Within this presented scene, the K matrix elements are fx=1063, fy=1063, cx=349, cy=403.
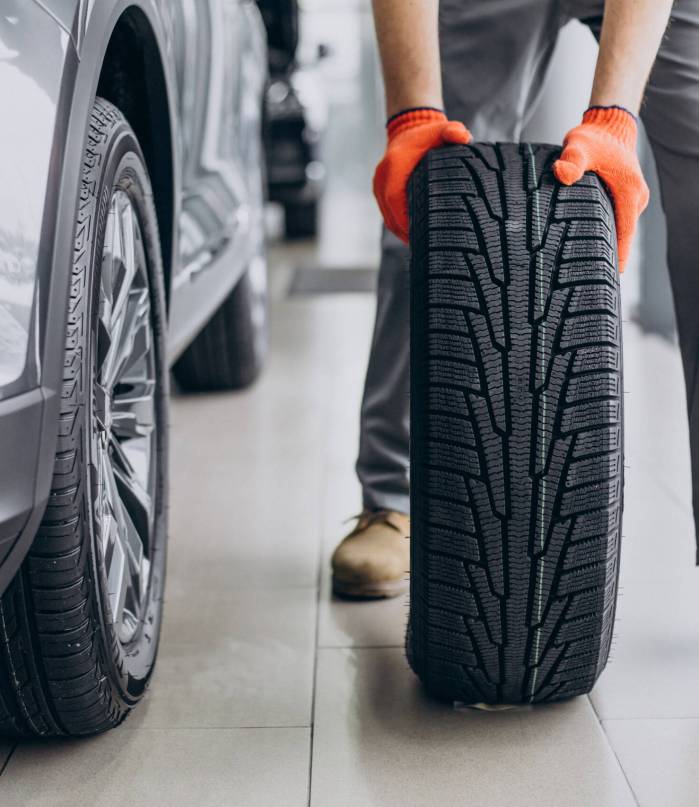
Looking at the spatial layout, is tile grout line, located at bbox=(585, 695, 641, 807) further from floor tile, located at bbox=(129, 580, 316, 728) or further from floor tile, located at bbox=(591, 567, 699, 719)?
floor tile, located at bbox=(129, 580, 316, 728)

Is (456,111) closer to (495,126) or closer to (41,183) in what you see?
(495,126)

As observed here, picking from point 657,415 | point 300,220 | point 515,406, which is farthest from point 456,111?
point 300,220

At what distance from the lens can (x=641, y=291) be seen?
3600 mm

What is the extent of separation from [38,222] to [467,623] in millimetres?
582

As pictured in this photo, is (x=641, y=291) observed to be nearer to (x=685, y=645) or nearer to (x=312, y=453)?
(x=312, y=453)

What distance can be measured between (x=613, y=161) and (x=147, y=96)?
0.58 metres

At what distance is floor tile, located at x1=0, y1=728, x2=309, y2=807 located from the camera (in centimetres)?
106

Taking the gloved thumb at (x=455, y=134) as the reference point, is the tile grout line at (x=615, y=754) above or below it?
below

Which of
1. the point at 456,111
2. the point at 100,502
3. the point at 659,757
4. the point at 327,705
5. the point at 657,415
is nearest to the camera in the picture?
the point at 100,502

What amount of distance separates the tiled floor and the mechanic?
171mm

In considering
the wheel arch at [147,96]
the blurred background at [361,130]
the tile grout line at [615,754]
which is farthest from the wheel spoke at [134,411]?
the blurred background at [361,130]

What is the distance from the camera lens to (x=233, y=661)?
4.43 feet

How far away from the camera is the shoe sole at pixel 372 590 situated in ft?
4.98

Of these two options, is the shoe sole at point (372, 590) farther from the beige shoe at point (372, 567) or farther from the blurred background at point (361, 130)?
the blurred background at point (361, 130)
